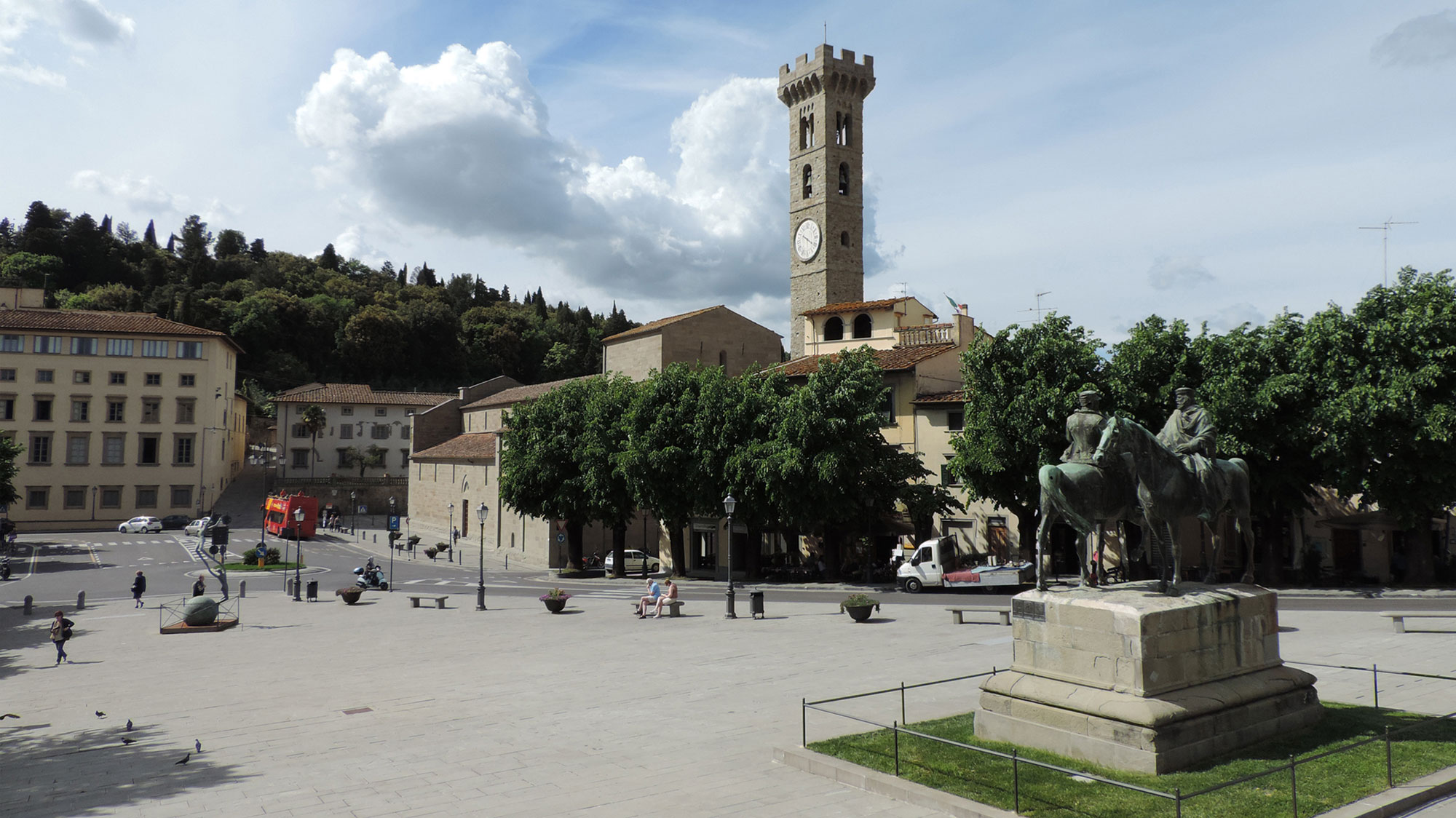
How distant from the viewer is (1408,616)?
2403 centimetres

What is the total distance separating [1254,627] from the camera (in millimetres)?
12969

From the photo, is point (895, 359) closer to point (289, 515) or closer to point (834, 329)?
point (834, 329)

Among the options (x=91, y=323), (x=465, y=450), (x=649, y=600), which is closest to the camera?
(x=649, y=600)

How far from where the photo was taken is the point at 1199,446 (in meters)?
13.1

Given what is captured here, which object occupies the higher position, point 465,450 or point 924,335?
point 924,335

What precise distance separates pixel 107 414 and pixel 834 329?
5971 cm

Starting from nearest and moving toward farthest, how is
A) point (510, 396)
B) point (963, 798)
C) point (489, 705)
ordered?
point (963, 798)
point (489, 705)
point (510, 396)

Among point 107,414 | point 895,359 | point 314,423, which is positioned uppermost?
point 314,423

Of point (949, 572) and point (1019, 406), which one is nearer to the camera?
point (1019, 406)

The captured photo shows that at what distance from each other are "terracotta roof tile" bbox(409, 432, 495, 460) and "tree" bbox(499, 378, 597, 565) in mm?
13638

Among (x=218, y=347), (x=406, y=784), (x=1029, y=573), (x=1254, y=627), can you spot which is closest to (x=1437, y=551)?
(x=1029, y=573)

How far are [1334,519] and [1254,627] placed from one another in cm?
2924

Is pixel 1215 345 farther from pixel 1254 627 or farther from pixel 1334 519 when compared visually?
pixel 1254 627

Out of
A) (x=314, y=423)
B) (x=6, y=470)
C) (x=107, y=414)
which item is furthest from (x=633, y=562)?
(x=314, y=423)
